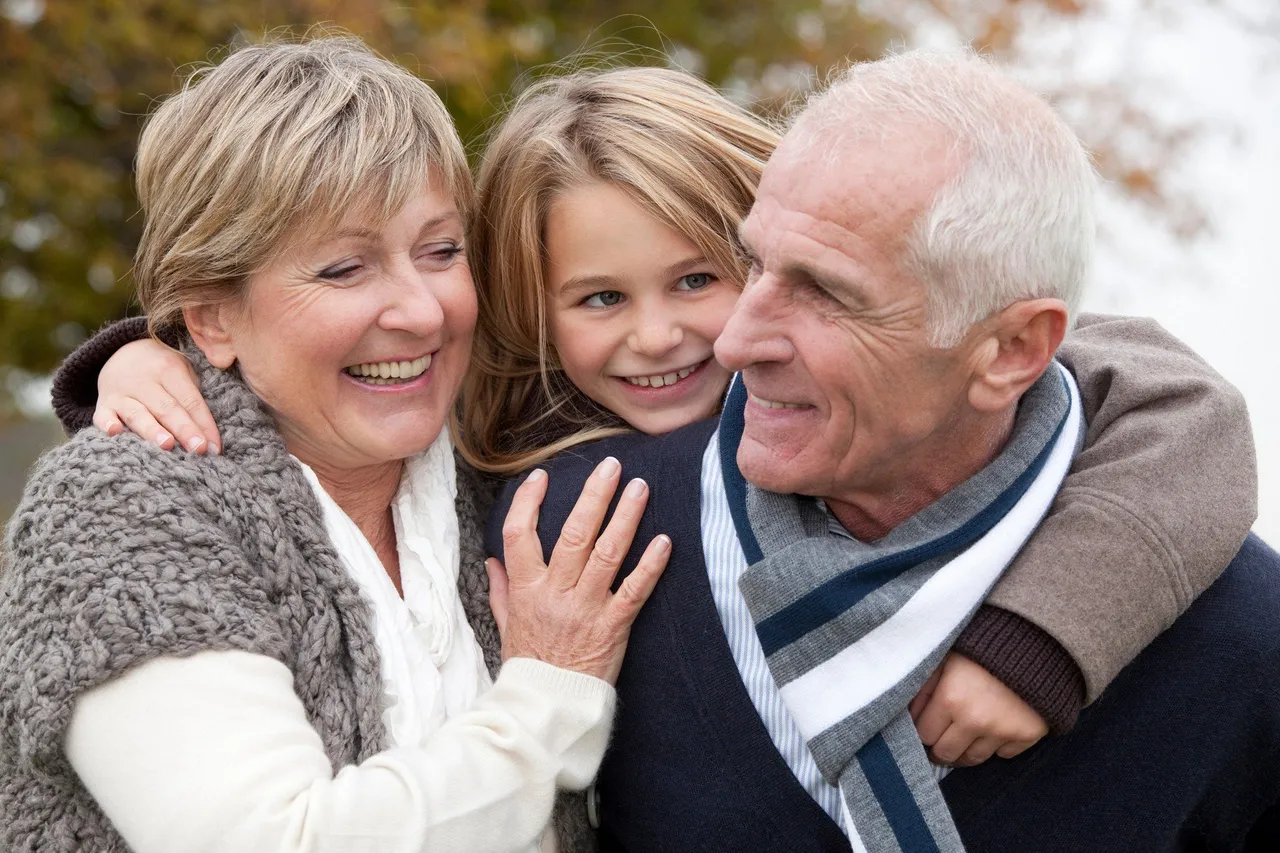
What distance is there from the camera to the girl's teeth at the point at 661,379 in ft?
9.46

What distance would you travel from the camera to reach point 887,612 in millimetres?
2172

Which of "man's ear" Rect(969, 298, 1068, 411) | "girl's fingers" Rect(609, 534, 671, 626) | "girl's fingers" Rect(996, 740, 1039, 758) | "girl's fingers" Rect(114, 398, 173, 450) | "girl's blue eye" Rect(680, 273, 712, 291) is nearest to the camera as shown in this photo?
"girl's fingers" Rect(996, 740, 1039, 758)

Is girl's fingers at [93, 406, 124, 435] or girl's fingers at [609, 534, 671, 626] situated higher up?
girl's fingers at [93, 406, 124, 435]

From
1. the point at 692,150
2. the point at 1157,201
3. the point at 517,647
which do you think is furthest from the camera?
the point at 1157,201

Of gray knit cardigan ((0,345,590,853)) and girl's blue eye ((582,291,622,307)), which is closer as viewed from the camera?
gray knit cardigan ((0,345,590,853))

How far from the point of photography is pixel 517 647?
2438mm

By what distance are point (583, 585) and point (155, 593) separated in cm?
72

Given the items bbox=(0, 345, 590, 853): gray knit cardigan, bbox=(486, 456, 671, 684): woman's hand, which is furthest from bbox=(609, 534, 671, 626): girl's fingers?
bbox=(0, 345, 590, 853): gray knit cardigan

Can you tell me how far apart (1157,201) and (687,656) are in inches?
291

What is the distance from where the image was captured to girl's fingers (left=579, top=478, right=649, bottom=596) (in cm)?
246

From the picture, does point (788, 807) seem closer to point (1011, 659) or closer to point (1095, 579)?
point (1011, 659)

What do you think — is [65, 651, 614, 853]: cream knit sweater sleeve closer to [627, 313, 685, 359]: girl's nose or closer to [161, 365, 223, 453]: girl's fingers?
[161, 365, 223, 453]: girl's fingers

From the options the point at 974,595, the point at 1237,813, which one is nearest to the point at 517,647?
the point at 974,595

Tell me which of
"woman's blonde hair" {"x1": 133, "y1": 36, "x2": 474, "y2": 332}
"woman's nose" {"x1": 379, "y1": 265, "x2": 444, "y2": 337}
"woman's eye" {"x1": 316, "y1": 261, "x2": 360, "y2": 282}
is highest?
"woman's blonde hair" {"x1": 133, "y1": 36, "x2": 474, "y2": 332}
